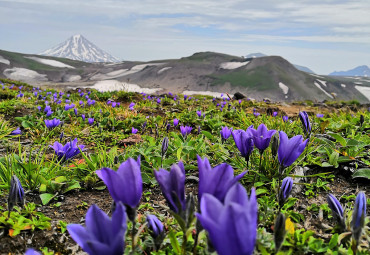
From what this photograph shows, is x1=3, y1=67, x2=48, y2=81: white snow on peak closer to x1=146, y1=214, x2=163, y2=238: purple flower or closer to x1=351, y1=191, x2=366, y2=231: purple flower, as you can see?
x1=146, y1=214, x2=163, y2=238: purple flower

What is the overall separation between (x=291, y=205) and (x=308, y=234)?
2.01ft

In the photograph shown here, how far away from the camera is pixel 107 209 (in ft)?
9.23

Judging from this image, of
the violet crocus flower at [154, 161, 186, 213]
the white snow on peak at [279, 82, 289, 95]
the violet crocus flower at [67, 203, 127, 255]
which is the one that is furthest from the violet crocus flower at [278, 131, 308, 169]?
the white snow on peak at [279, 82, 289, 95]

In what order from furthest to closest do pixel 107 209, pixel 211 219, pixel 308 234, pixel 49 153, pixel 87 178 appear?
pixel 49 153 < pixel 87 178 < pixel 107 209 < pixel 308 234 < pixel 211 219

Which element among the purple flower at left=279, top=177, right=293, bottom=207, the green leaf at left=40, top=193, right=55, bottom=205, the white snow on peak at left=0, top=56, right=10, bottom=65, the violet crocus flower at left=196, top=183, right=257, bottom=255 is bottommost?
the green leaf at left=40, top=193, right=55, bottom=205

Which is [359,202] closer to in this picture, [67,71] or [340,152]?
[340,152]

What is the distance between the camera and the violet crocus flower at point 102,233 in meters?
1.12

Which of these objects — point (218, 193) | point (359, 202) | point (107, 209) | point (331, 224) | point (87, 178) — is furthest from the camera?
point (87, 178)

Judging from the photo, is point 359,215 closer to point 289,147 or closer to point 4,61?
point 289,147

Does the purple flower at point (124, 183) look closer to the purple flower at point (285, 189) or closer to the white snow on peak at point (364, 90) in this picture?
the purple flower at point (285, 189)

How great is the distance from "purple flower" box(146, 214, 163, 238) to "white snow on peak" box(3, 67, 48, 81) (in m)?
60.0

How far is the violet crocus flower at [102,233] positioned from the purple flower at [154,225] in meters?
0.47

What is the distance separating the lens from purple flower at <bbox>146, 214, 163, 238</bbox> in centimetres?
167

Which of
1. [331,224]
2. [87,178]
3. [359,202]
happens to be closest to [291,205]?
[331,224]
